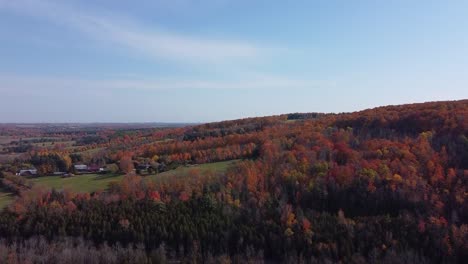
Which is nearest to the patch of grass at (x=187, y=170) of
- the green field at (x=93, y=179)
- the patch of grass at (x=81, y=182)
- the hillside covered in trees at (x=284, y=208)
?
the green field at (x=93, y=179)

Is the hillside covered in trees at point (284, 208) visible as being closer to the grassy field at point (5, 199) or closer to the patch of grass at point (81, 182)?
the grassy field at point (5, 199)

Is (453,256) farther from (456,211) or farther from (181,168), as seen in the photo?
(181,168)

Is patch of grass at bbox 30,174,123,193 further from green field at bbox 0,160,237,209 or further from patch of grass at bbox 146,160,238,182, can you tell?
patch of grass at bbox 146,160,238,182

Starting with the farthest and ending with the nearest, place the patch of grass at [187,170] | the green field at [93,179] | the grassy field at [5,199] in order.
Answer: the patch of grass at [187,170]
the green field at [93,179]
the grassy field at [5,199]

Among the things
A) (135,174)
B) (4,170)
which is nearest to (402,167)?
(135,174)

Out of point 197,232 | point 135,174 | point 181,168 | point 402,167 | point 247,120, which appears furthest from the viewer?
point 247,120

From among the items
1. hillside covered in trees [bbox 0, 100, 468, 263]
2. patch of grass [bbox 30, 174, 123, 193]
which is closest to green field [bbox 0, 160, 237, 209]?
patch of grass [bbox 30, 174, 123, 193]

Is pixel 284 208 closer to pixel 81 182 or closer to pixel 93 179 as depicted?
pixel 93 179
